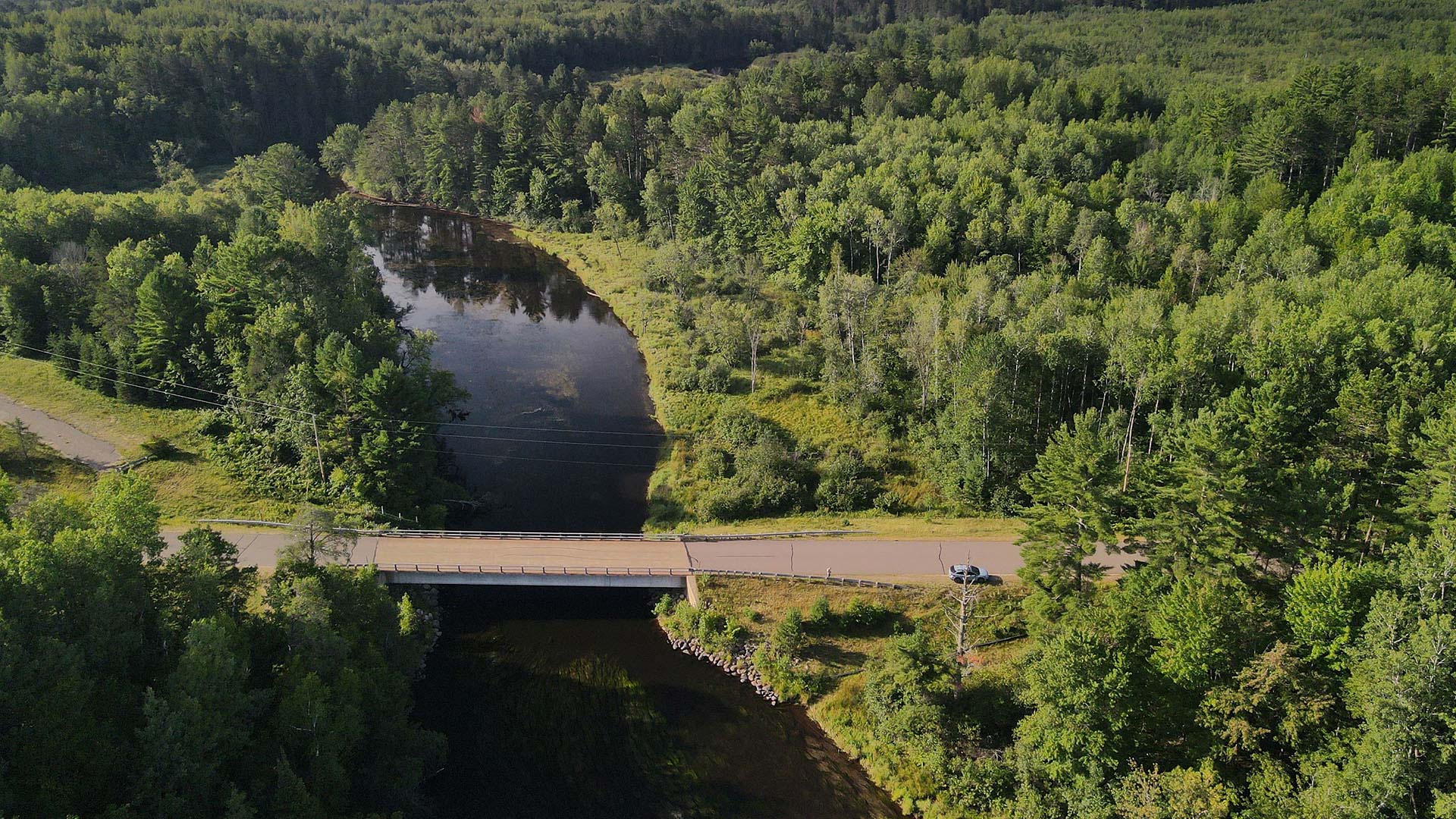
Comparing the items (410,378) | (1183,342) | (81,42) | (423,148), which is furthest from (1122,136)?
(81,42)

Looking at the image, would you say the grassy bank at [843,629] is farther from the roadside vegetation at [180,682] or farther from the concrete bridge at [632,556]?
the roadside vegetation at [180,682]

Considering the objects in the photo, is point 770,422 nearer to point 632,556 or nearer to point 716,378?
point 716,378

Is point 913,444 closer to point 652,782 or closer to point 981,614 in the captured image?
point 981,614

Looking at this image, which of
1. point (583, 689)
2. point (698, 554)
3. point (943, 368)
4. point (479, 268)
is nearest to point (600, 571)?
point (698, 554)

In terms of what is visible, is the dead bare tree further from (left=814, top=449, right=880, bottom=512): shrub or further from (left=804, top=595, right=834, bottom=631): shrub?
(left=814, top=449, right=880, bottom=512): shrub

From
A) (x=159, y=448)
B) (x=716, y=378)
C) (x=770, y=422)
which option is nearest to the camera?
(x=159, y=448)

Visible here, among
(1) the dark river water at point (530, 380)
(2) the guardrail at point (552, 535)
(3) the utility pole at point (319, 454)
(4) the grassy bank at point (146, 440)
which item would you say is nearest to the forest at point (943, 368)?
(3) the utility pole at point (319, 454)
